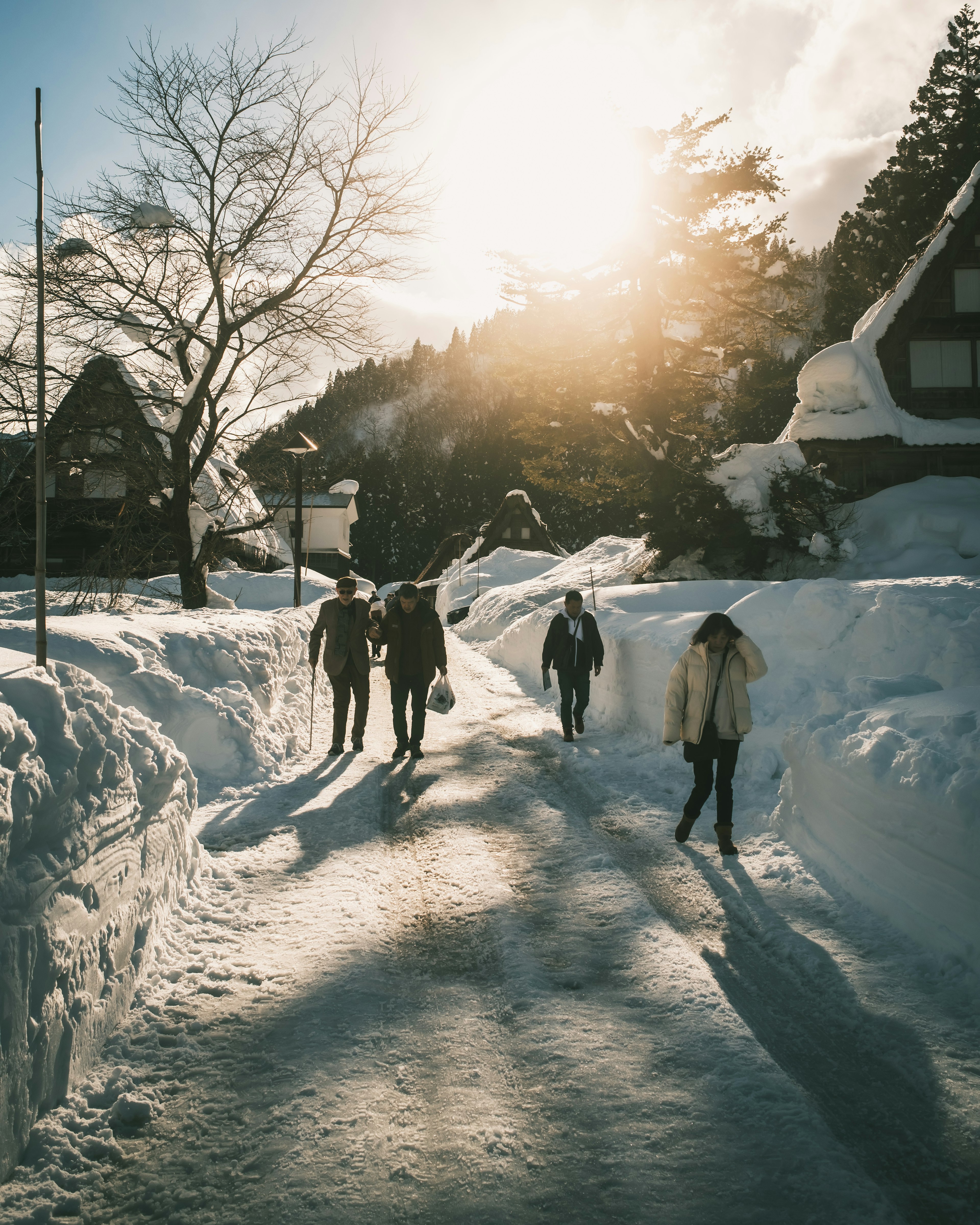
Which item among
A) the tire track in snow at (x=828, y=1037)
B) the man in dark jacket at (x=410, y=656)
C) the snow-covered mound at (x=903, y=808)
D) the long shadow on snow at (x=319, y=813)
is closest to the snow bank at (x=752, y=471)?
the man in dark jacket at (x=410, y=656)

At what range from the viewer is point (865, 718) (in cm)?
495

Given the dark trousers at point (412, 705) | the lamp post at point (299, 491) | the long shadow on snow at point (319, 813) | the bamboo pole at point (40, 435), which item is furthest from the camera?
the lamp post at point (299, 491)

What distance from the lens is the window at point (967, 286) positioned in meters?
19.5

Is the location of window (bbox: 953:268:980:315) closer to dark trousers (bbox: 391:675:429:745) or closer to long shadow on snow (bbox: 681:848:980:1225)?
dark trousers (bbox: 391:675:429:745)

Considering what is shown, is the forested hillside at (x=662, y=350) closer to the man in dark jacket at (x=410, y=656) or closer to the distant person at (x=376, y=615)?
the distant person at (x=376, y=615)

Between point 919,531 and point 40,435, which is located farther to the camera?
point 919,531

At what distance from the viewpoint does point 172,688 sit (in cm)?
695

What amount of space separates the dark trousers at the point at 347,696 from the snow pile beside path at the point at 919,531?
11.0m

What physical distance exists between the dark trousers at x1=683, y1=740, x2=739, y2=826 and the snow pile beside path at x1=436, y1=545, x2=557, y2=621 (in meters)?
29.1

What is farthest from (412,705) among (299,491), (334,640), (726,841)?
(299,491)

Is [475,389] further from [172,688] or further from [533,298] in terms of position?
[172,688]

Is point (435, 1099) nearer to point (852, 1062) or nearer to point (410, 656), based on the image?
point (852, 1062)

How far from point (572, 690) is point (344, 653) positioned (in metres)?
2.91

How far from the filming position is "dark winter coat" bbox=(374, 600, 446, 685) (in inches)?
336
